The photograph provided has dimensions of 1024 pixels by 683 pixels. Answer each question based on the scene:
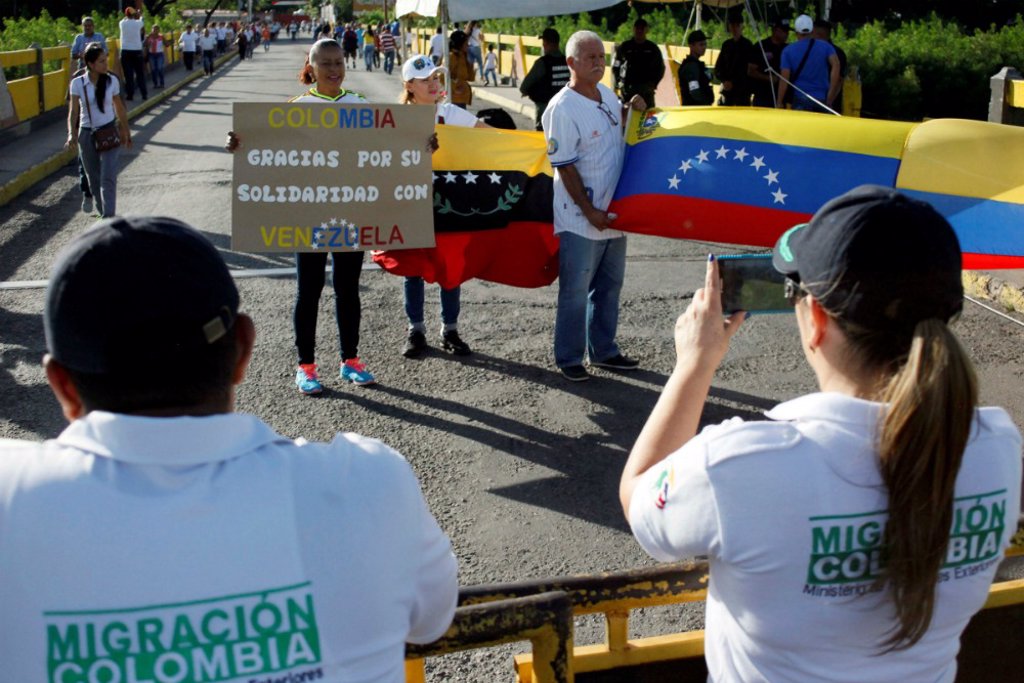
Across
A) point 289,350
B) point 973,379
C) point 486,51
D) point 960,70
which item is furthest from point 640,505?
point 486,51

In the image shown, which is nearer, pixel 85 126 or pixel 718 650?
pixel 718 650

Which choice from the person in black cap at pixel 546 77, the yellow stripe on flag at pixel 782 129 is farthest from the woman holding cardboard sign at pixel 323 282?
the person in black cap at pixel 546 77

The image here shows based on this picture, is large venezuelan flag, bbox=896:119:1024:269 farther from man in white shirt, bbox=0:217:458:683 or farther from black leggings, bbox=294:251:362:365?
man in white shirt, bbox=0:217:458:683

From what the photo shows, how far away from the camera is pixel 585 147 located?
6070mm

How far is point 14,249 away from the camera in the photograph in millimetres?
10188

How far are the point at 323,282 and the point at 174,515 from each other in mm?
4882

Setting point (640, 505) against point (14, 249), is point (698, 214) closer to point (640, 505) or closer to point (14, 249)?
point (640, 505)

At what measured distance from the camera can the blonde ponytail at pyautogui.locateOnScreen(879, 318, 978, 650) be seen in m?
1.61

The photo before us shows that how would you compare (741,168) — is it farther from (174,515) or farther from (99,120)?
(99,120)

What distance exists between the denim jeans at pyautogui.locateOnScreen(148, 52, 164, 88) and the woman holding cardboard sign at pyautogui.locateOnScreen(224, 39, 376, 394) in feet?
91.1

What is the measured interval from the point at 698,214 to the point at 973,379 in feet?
14.8

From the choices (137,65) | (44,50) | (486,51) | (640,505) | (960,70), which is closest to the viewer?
(640,505)

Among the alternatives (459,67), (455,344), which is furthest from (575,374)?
(459,67)

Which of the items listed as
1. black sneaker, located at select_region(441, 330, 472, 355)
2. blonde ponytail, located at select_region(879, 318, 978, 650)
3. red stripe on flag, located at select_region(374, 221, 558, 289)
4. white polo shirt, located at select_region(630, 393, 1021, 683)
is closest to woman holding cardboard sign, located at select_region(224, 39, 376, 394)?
red stripe on flag, located at select_region(374, 221, 558, 289)
